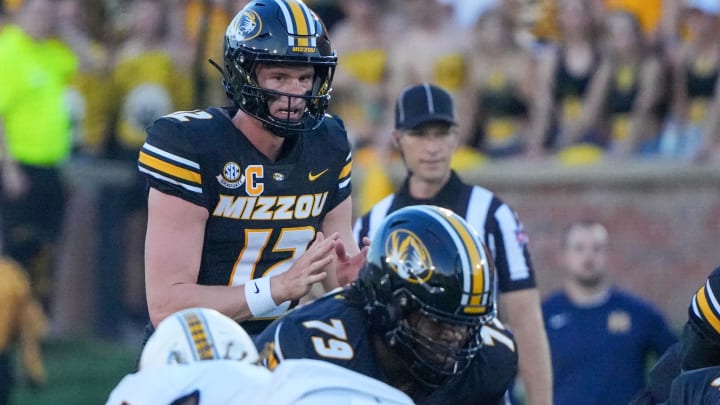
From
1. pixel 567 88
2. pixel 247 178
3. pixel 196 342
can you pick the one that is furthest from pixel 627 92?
pixel 196 342

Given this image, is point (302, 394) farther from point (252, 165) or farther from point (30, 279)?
point (30, 279)

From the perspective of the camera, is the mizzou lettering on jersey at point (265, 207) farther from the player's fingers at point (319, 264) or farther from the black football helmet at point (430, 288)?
the black football helmet at point (430, 288)

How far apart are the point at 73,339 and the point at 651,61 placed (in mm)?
5403

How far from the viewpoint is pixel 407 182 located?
6.78 metres

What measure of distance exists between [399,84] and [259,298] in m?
6.55

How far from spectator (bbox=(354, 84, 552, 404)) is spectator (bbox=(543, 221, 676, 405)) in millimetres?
1939

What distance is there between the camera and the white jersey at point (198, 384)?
328 centimetres

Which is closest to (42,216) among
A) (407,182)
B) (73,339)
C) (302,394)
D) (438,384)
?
(73,339)

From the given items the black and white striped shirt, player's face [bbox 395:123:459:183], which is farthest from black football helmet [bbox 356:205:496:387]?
player's face [bbox 395:123:459:183]

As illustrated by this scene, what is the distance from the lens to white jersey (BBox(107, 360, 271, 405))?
328cm

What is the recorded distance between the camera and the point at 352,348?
4145mm

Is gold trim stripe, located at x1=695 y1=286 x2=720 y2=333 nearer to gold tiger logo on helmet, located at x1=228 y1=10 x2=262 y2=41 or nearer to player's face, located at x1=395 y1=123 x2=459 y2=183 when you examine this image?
gold tiger logo on helmet, located at x1=228 y1=10 x2=262 y2=41

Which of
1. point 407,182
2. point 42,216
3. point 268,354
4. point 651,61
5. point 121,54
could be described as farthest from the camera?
point 121,54

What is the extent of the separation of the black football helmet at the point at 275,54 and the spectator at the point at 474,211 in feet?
4.62
